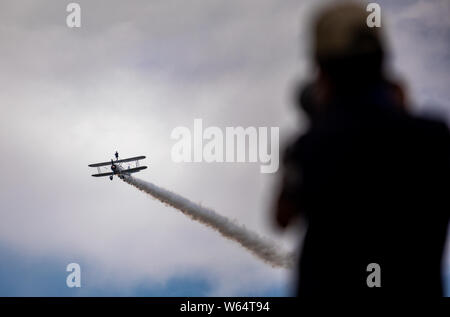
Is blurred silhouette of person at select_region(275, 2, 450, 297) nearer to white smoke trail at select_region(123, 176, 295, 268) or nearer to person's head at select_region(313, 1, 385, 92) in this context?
person's head at select_region(313, 1, 385, 92)

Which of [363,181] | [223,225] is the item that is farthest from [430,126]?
[223,225]

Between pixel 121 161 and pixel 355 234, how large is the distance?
45.6 metres

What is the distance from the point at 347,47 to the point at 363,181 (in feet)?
1.56

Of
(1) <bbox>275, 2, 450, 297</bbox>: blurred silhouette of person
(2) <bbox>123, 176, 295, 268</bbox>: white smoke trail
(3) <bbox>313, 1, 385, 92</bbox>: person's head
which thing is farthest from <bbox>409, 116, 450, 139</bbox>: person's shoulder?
(2) <bbox>123, 176, 295, 268</bbox>: white smoke trail

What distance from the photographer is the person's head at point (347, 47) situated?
2389 millimetres

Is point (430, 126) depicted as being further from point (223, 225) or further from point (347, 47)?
point (223, 225)

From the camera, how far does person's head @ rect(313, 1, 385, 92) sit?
7.84ft

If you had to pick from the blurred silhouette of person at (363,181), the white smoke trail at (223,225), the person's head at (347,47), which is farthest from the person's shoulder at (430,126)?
the white smoke trail at (223,225)

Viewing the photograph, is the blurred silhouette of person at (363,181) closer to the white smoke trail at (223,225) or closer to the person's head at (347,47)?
the person's head at (347,47)

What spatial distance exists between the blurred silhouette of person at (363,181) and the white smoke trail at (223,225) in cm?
2598

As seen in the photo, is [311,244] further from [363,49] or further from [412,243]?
[363,49]
